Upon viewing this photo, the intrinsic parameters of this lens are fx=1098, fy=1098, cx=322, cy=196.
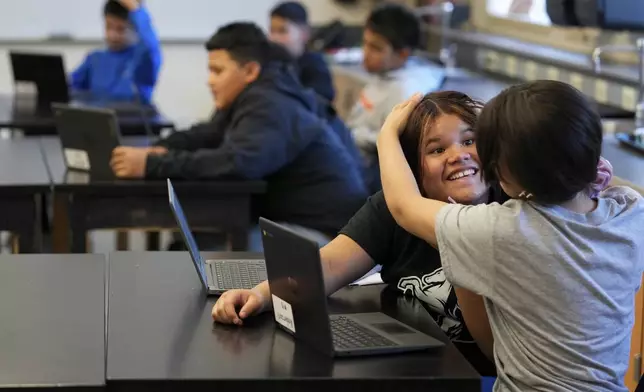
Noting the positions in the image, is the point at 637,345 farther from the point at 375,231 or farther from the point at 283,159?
the point at 283,159

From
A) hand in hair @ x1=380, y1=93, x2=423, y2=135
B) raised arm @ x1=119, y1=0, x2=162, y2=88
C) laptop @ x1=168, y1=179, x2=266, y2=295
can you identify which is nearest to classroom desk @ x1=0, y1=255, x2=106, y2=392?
laptop @ x1=168, y1=179, x2=266, y2=295

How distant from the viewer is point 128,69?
18.4ft

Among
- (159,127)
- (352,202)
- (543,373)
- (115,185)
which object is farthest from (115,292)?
(159,127)

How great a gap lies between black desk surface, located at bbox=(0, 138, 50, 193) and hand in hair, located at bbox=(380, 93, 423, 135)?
1.50 m

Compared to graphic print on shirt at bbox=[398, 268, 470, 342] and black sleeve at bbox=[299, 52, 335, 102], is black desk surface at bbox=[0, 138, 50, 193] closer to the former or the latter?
graphic print on shirt at bbox=[398, 268, 470, 342]

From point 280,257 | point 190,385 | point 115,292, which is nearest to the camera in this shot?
point 190,385

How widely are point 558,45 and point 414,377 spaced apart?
392 cm

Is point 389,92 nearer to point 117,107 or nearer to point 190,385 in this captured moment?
point 117,107

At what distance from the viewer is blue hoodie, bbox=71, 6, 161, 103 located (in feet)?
17.8

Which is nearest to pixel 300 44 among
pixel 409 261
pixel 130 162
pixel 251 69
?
pixel 251 69

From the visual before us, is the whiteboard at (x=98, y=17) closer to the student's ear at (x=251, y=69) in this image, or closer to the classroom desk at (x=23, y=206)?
the student's ear at (x=251, y=69)

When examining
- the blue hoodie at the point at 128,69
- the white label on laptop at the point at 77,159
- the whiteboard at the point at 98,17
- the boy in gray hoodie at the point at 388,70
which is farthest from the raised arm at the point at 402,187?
the whiteboard at the point at 98,17

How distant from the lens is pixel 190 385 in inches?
58.3

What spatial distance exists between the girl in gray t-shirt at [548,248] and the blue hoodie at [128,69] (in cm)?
387
